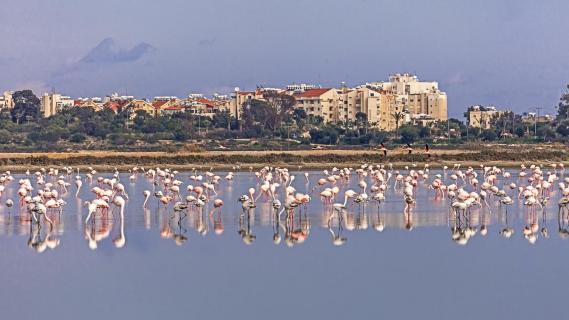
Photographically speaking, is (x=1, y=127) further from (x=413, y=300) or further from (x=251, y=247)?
(x=413, y=300)

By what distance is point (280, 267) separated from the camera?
20.2 metres

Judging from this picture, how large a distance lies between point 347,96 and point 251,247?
98.0 meters

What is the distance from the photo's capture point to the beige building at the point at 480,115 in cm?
12068

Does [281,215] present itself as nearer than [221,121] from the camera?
Yes

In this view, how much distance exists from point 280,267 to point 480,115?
107873 millimetres

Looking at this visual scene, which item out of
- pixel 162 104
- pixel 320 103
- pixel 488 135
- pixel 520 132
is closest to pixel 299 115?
pixel 320 103

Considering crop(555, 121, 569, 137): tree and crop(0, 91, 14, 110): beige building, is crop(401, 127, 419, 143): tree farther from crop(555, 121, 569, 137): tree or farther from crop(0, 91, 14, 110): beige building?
crop(0, 91, 14, 110): beige building

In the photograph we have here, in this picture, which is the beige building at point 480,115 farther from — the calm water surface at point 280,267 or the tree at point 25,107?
the calm water surface at point 280,267

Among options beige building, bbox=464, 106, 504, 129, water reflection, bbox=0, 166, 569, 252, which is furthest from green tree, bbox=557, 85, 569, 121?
water reflection, bbox=0, 166, 569, 252

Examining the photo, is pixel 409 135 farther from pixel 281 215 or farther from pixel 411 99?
pixel 281 215

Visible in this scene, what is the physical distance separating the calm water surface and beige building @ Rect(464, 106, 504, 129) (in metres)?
91.4

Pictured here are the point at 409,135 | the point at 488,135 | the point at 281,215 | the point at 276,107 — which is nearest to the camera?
the point at 281,215

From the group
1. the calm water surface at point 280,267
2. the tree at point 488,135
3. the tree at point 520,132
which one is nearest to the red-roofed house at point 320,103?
the tree at point 520,132

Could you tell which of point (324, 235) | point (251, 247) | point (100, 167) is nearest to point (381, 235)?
point (324, 235)
